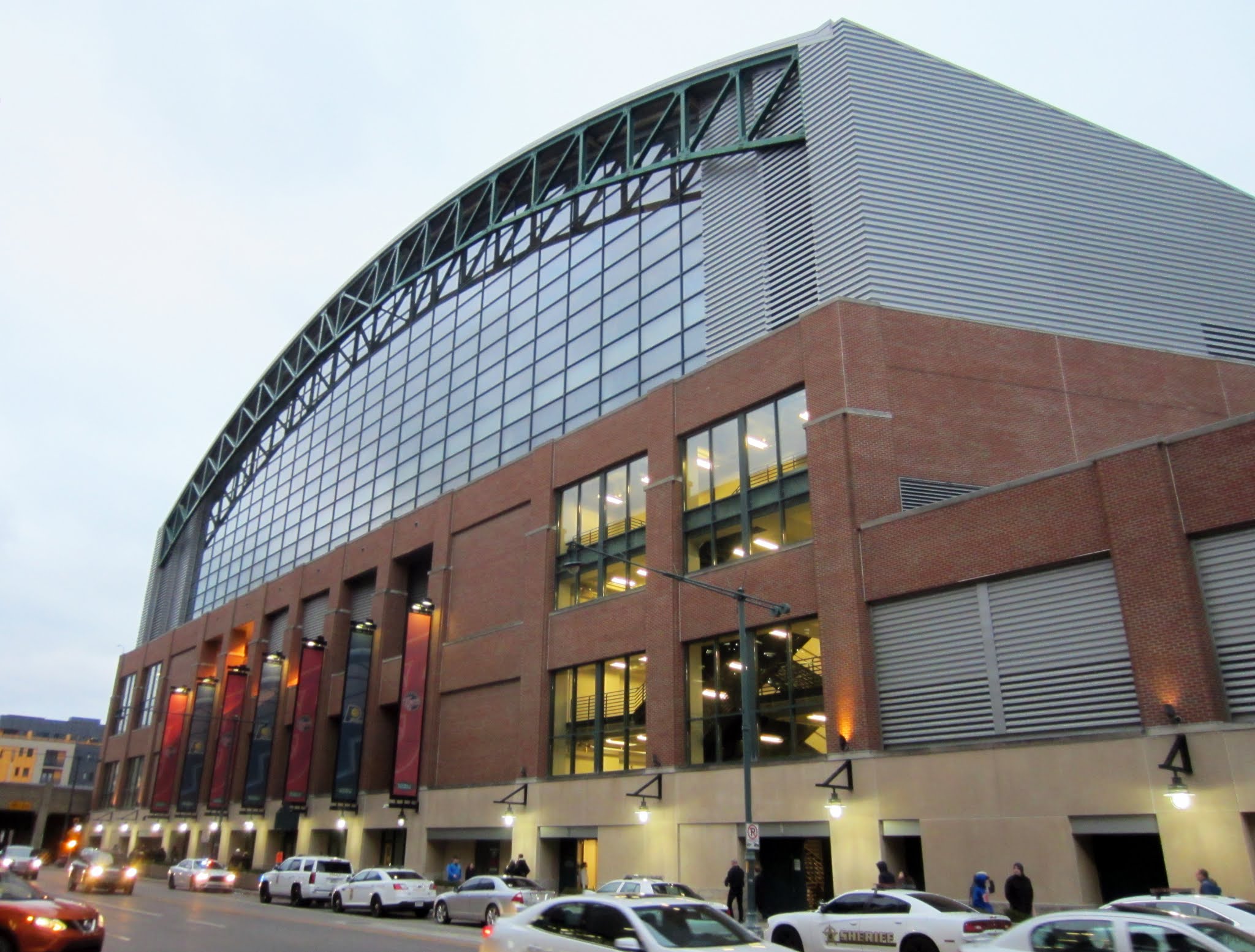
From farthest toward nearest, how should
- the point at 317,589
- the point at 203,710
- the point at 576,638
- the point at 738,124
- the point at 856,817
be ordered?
the point at 203,710, the point at 317,589, the point at 738,124, the point at 576,638, the point at 856,817

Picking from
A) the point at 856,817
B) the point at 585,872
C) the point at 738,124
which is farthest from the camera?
the point at 738,124

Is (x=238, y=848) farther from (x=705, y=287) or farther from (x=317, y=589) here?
(x=705, y=287)

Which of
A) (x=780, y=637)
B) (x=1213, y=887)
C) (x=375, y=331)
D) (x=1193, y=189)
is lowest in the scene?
(x=1213, y=887)

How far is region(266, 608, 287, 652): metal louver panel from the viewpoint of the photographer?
58.7 meters

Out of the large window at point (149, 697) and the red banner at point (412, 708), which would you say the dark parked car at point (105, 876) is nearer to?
the red banner at point (412, 708)

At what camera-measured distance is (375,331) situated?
62.9 metres

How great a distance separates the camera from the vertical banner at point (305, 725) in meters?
48.9

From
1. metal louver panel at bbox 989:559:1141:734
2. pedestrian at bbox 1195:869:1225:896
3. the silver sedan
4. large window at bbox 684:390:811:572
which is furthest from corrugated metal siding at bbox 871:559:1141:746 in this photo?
the silver sedan

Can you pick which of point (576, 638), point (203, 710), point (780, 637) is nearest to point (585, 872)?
point (576, 638)

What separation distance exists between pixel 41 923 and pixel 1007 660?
1891 cm

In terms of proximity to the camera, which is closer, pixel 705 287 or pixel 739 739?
pixel 739 739

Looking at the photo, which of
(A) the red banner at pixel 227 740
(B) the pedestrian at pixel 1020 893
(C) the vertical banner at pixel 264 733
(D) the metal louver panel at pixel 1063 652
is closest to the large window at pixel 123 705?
(A) the red banner at pixel 227 740

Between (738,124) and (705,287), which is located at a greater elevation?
(738,124)

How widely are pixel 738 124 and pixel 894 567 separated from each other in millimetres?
20361
